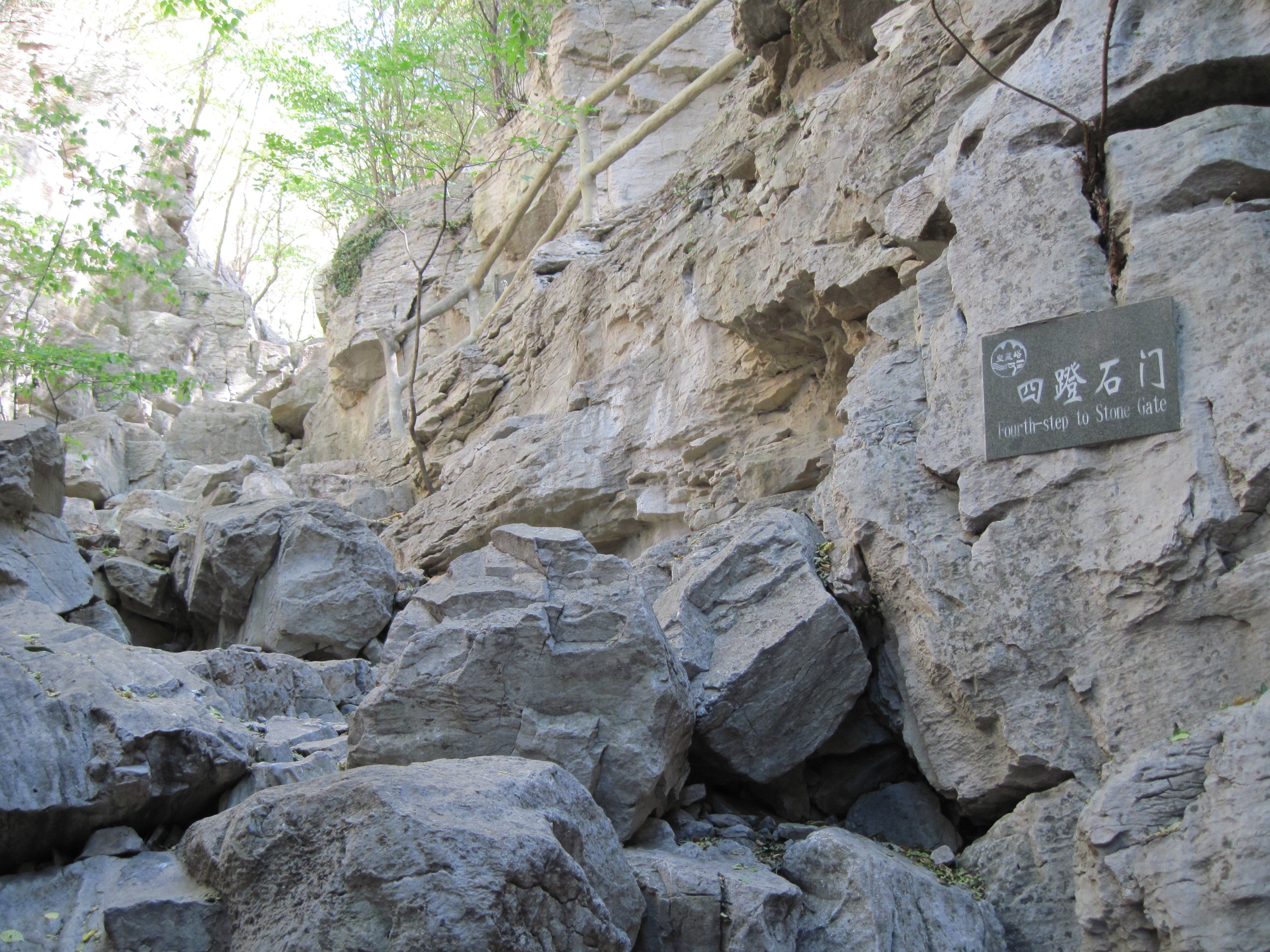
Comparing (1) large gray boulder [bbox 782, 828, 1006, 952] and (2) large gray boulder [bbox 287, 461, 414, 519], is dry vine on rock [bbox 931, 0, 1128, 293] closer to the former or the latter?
(1) large gray boulder [bbox 782, 828, 1006, 952]

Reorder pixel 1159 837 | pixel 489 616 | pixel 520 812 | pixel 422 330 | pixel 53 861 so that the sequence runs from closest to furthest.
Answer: pixel 520 812
pixel 1159 837
pixel 53 861
pixel 489 616
pixel 422 330

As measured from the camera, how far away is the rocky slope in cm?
394

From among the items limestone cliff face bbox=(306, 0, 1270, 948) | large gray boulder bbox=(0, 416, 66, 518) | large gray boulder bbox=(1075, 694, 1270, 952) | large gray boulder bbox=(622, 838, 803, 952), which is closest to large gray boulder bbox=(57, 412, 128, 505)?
large gray boulder bbox=(0, 416, 66, 518)

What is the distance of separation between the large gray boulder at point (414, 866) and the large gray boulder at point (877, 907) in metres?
1.11

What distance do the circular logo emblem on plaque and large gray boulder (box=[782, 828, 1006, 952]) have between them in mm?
2861

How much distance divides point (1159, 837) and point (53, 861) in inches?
194

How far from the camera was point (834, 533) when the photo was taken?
22.4 feet

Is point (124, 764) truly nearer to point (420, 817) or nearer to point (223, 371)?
point (420, 817)

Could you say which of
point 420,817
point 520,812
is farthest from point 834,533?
point 420,817

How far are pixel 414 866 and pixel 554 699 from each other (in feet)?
6.59

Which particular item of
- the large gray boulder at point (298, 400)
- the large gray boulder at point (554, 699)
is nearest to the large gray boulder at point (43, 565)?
the large gray boulder at point (554, 699)

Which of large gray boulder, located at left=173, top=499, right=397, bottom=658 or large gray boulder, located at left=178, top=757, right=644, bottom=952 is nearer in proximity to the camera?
large gray boulder, located at left=178, top=757, right=644, bottom=952

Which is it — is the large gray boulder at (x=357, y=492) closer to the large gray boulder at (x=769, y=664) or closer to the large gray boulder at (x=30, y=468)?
the large gray boulder at (x=30, y=468)

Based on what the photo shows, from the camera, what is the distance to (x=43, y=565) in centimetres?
869
